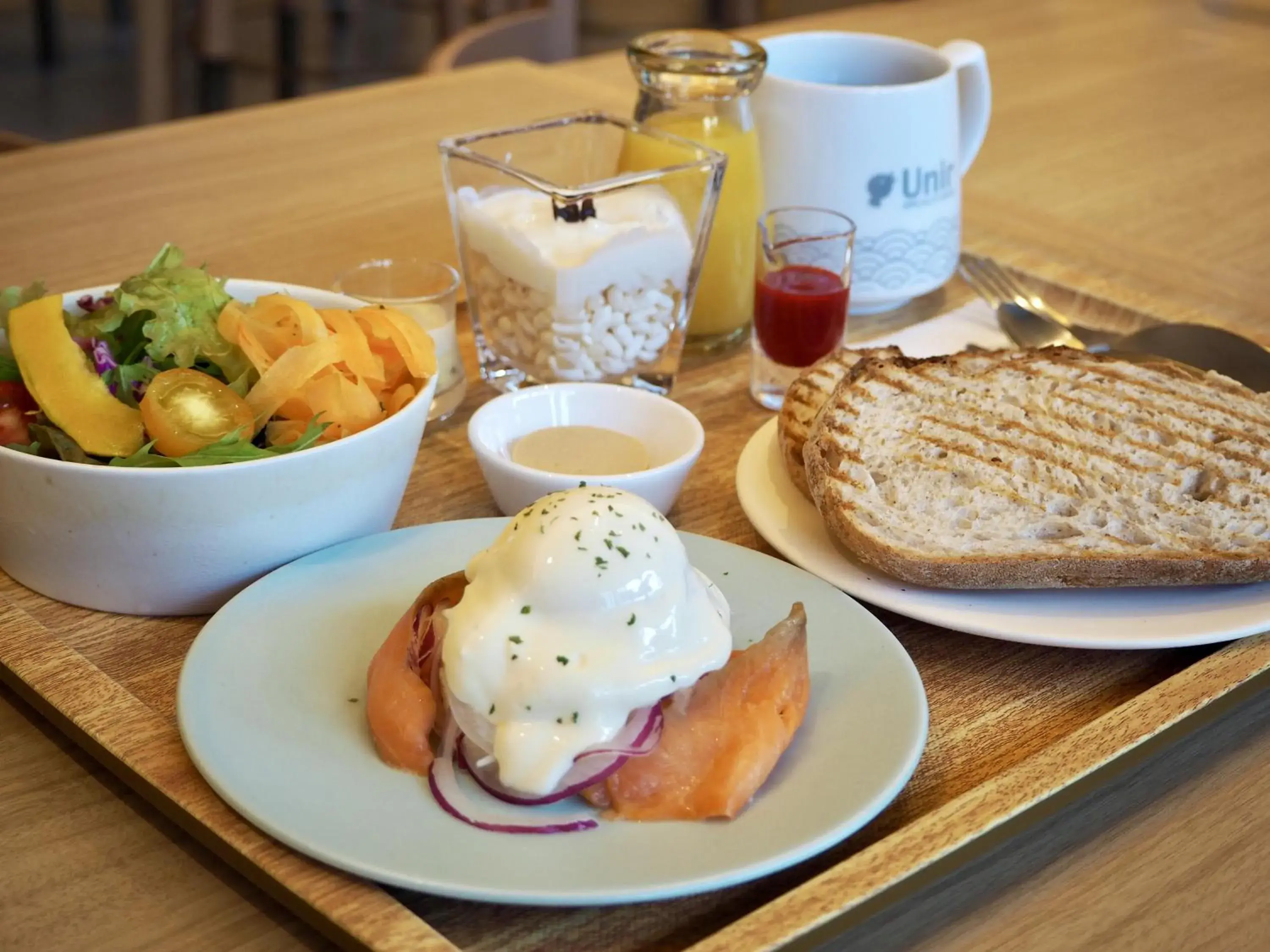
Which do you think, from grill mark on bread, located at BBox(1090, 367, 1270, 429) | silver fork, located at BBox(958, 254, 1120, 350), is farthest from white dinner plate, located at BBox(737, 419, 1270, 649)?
silver fork, located at BBox(958, 254, 1120, 350)

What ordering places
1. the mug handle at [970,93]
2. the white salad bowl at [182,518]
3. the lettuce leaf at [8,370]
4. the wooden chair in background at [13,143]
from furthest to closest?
the wooden chair in background at [13,143] → the mug handle at [970,93] → the lettuce leaf at [8,370] → the white salad bowl at [182,518]

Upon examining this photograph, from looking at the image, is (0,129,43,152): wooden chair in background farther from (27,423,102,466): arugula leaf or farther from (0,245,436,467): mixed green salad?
(27,423,102,466): arugula leaf

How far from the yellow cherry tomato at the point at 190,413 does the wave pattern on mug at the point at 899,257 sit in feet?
2.90

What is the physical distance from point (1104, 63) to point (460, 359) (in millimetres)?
2258

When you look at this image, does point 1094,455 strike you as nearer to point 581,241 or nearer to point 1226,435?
point 1226,435

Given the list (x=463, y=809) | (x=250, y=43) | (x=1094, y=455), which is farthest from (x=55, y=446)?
(x=250, y=43)

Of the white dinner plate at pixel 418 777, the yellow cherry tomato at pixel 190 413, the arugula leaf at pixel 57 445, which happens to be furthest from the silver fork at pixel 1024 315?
the arugula leaf at pixel 57 445

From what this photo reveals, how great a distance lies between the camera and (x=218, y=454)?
1125 millimetres

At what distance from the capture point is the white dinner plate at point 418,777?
2.74 ft

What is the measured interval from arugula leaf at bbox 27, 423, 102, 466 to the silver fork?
1.06 meters

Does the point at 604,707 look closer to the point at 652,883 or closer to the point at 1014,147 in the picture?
the point at 652,883

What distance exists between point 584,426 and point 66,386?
1.69 feet

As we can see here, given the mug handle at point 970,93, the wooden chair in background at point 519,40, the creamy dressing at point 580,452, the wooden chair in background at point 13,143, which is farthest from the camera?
the wooden chair in background at point 519,40

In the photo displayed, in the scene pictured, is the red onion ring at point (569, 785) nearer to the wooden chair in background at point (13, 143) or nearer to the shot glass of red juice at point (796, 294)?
the shot glass of red juice at point (796, 294)
